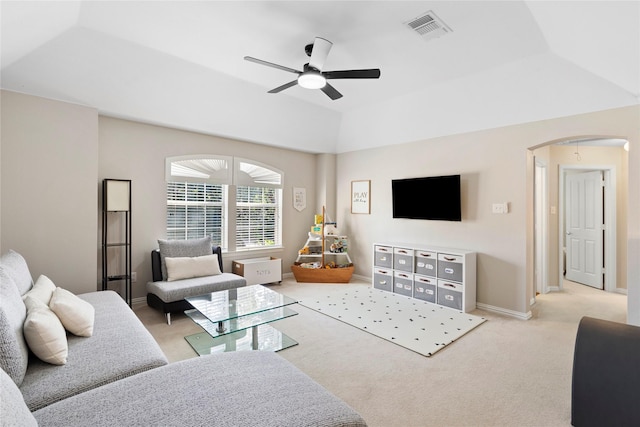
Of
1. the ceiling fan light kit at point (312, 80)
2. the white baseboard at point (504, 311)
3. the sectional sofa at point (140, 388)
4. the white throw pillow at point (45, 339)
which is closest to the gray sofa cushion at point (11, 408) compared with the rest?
the sectional sofa at point (140, 388)

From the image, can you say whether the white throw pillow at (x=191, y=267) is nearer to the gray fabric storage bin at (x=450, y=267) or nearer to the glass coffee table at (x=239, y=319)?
the glass coffee table at (x=239, y=319)

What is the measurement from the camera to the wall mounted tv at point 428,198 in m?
4.36

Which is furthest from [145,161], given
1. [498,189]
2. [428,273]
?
[498,189]

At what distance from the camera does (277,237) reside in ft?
19.1

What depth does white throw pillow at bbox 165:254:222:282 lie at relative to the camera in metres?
3.86

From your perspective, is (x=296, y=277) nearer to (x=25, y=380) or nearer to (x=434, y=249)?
(x=434, y=249)

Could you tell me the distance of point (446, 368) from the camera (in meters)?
2.58

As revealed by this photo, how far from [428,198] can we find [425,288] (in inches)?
52.1

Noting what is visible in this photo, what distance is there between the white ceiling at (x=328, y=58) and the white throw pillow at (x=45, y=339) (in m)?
1.89

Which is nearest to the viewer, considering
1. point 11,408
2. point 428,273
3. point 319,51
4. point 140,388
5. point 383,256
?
point 11,408

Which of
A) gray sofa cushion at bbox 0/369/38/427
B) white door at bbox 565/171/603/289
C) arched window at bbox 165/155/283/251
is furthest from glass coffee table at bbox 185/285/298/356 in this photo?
white door at bbox 565/171/603/289

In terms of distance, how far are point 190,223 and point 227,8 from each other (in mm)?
3094

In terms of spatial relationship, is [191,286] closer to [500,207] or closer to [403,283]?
[403,283]

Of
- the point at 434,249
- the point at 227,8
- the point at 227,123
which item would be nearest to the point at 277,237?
the point at 227,123
